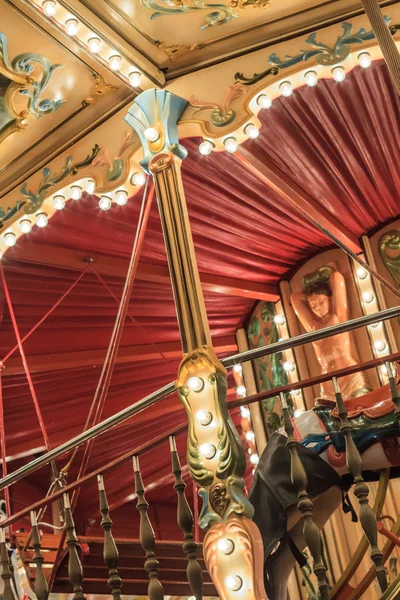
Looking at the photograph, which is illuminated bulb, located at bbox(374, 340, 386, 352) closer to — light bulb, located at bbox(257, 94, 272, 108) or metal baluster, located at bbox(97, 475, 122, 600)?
light bulb, located at bbox(257, 94, 272, 108)

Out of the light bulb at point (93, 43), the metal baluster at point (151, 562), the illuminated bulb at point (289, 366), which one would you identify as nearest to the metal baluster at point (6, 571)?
the metal baluster at point (151, 562)

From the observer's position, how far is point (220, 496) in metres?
3.86

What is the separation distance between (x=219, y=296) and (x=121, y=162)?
2.12m

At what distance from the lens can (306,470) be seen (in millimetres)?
3830

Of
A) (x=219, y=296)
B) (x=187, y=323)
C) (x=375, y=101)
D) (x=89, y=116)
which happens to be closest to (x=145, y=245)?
(x=219, y=296)

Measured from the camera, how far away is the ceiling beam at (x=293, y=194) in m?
5.57

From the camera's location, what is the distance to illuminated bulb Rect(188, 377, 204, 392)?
4094 mm

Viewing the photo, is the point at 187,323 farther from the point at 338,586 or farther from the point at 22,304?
the point at 22,304

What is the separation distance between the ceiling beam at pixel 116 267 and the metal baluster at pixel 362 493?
2824 mm

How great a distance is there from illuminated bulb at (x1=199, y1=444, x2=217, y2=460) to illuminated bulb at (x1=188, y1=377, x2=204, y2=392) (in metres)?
0.25

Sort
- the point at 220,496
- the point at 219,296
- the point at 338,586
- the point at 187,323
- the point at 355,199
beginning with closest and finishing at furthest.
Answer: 1. the point at 220,496
2. the point at 187,323
3. the point at 338,586
4. the point at 355,199
5. the point at 219,296

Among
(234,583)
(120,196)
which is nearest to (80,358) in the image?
(120,196)

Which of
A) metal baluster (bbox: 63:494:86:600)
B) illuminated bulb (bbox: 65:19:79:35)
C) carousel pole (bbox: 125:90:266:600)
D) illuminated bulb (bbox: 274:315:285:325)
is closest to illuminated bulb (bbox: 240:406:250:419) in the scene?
illuminated bulb (bbox: 274:315:285:325)

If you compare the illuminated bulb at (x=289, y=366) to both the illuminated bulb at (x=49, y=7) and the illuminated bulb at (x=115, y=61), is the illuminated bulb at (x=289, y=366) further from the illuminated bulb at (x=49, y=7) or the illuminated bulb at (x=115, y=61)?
the illuminated bulb at (x=49, y=7)
